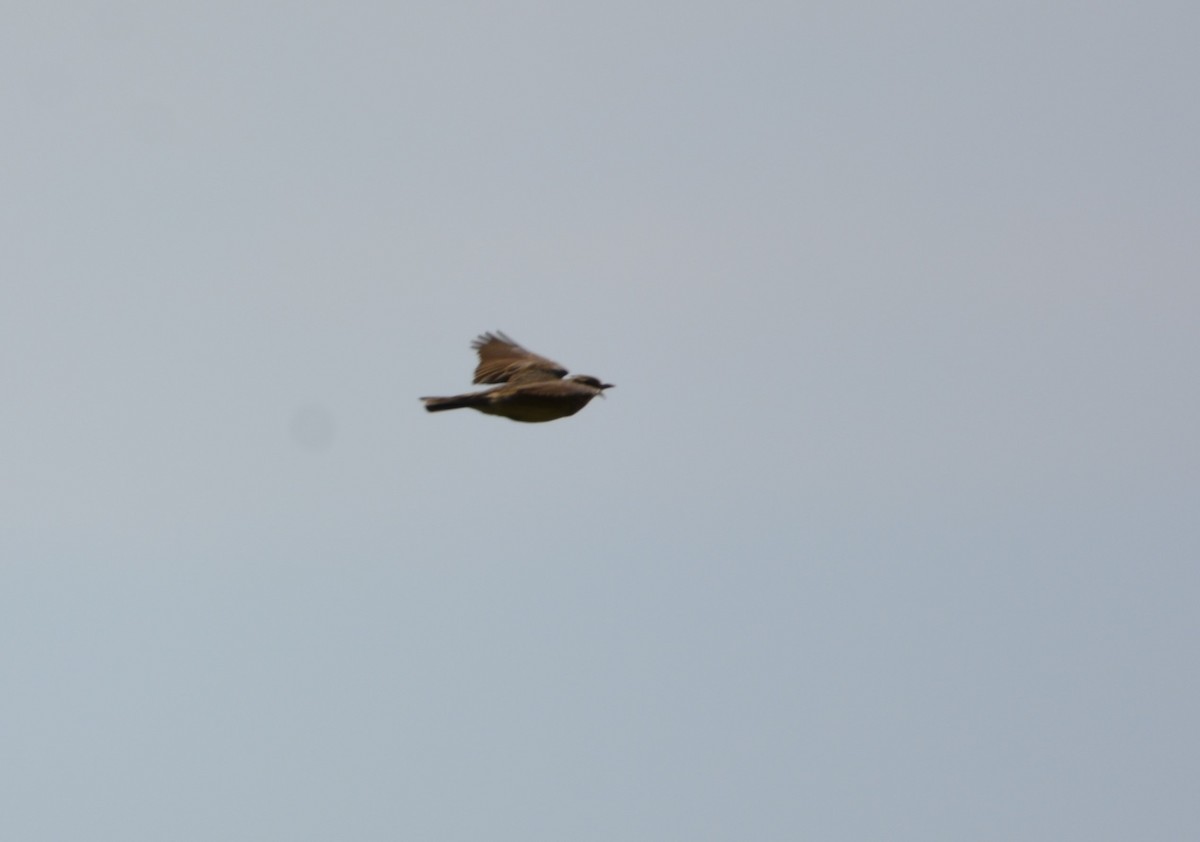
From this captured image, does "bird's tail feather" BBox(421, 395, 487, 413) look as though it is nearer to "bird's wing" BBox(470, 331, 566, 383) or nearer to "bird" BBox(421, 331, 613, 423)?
"bird" BBox(421, 331, 613, 423)

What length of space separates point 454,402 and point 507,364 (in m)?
6.96

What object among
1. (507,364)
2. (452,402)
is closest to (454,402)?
(452,402)

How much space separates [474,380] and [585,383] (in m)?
5.12

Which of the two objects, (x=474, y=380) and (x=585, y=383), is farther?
(x=474, y=380)

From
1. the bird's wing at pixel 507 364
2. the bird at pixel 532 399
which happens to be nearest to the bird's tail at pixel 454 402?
the bird at pixel 532 399

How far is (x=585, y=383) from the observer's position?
135 feet

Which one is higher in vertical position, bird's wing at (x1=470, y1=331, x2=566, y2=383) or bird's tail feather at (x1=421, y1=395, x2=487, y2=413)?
bird's wing at (x1=470, y1=331, x2=566, y2=383)

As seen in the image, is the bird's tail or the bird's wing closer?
the bird's tail

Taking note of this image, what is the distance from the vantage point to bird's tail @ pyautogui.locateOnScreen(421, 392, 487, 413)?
39.6m

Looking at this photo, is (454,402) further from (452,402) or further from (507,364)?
(507,364)

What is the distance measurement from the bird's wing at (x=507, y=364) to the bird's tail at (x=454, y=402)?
3.21m

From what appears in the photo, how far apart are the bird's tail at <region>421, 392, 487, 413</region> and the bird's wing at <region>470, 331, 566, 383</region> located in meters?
3.21

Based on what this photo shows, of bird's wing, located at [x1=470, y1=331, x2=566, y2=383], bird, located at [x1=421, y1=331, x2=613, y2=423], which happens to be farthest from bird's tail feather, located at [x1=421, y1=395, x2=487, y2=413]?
bird's wing, located at [x1=470, y1=331, x2=566, y2=383]

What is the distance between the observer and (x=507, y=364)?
153 ft
